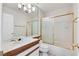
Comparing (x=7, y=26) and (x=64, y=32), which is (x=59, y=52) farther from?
(x=7, y=26)

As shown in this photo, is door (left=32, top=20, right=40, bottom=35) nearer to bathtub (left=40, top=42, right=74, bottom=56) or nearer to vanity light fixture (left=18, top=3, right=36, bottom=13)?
vanity light fixture (left=18, top=3, right=36, bottom=13)

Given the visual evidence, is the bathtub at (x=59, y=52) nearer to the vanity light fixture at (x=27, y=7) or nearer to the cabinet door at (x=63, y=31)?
the cabinet door at (x=63, y=31)

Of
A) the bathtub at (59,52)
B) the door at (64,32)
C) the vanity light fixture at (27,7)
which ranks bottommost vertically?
the bathtub at (59,52)

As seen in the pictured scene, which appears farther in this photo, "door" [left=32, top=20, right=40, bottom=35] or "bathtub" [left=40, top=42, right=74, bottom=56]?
"door" [left=32, top=20, right=40, bottom=35]

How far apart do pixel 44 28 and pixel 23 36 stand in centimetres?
29

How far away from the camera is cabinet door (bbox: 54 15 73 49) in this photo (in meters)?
1.17

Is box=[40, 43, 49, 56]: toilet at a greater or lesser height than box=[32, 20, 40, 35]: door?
lesser

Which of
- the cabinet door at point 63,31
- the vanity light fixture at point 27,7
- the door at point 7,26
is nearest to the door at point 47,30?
the cabinet door at point 63,31

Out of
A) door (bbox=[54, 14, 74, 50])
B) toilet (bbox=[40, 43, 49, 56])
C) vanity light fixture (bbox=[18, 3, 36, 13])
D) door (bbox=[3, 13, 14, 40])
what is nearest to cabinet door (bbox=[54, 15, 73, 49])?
door (bbox=[54, 14, 74, 50])

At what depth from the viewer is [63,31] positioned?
3.99 ft

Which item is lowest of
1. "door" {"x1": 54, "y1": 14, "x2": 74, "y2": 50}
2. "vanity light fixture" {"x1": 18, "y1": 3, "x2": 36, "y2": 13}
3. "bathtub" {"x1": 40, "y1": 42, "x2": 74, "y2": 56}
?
"bathtub" {"x1": 40, "y1": 42, "x2": 74, "y2": 56}

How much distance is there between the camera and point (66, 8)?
3.89ft

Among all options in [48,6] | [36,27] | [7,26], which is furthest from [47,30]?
[7,26]

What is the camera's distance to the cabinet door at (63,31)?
3.85 feet
